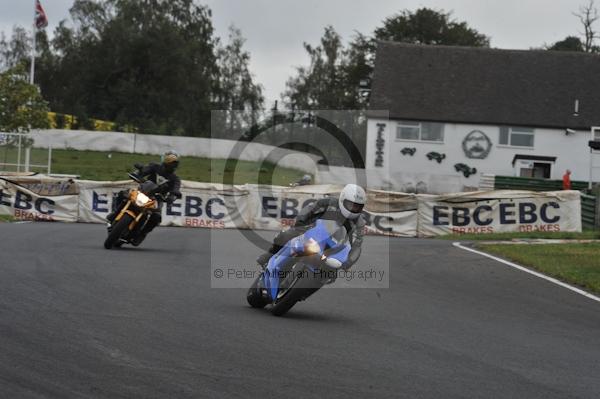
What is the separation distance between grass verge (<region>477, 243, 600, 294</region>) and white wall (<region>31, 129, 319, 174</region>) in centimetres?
3029

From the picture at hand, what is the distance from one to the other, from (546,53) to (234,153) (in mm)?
20644

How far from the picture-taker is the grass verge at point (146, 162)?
138ft

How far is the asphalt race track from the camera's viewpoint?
253 inches

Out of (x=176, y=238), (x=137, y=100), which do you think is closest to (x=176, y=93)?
(x=137, y=100)

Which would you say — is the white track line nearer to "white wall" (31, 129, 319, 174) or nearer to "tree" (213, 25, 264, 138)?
"white wall" (31, 129, 319, 174)

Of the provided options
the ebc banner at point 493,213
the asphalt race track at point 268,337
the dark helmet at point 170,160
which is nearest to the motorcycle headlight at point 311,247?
the asphalt race track at point 268,337

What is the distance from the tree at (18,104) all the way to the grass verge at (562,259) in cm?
2204

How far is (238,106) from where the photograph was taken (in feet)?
262

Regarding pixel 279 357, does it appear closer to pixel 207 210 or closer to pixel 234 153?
pixel 207 210

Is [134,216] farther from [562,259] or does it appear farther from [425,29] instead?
[425,29]

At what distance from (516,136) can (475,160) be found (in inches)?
109

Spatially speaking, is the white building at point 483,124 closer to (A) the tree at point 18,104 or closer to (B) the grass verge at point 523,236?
(A) the tree at point 18,104

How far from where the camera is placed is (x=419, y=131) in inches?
2178

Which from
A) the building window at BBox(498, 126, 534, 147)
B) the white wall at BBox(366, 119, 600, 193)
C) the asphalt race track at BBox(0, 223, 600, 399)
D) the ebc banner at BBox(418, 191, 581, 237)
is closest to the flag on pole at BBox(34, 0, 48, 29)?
the white wall at BBox(366, 119, 600, 193)
